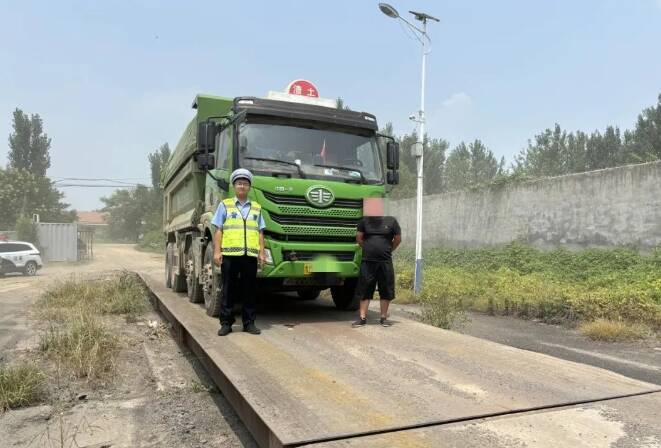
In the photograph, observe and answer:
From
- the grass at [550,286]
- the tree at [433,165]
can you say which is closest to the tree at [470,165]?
the tree at [433,165]

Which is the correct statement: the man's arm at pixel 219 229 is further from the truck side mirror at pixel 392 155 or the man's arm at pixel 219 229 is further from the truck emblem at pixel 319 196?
the truck side mirror at pixel 392 155

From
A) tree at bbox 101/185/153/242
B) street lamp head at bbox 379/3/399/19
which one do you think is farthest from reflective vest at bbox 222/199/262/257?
tree at bbox 101/185/153/242

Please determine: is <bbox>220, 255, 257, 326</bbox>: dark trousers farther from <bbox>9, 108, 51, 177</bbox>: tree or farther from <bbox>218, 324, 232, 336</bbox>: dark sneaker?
<bbox>9, 108, 51, 177</bbox>: tree

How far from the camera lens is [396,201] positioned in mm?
22375

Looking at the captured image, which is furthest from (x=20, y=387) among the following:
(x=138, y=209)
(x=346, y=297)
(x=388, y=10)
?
(x=138, y=209)

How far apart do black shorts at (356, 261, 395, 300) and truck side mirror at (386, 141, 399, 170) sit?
1377 millimetres

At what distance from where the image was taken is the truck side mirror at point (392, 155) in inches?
265

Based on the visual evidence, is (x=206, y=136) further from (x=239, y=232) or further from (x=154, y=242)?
(x=154, y=242)

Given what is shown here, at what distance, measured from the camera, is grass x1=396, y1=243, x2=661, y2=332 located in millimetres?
8039

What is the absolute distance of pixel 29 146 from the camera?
59438mm

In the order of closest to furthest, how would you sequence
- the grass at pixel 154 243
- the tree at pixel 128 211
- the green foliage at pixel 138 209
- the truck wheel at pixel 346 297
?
the truck wheel at pixel 346 297 < the grass at pixel 154 243 < the green foliage at pixel 138 209 < the tree at pixel 128 211

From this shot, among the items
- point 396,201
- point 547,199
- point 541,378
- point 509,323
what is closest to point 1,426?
point 541,378

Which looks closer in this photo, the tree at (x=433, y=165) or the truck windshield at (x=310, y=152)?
the truck windshield at (x=310, y=152)

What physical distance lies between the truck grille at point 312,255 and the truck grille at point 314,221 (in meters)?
0.31
